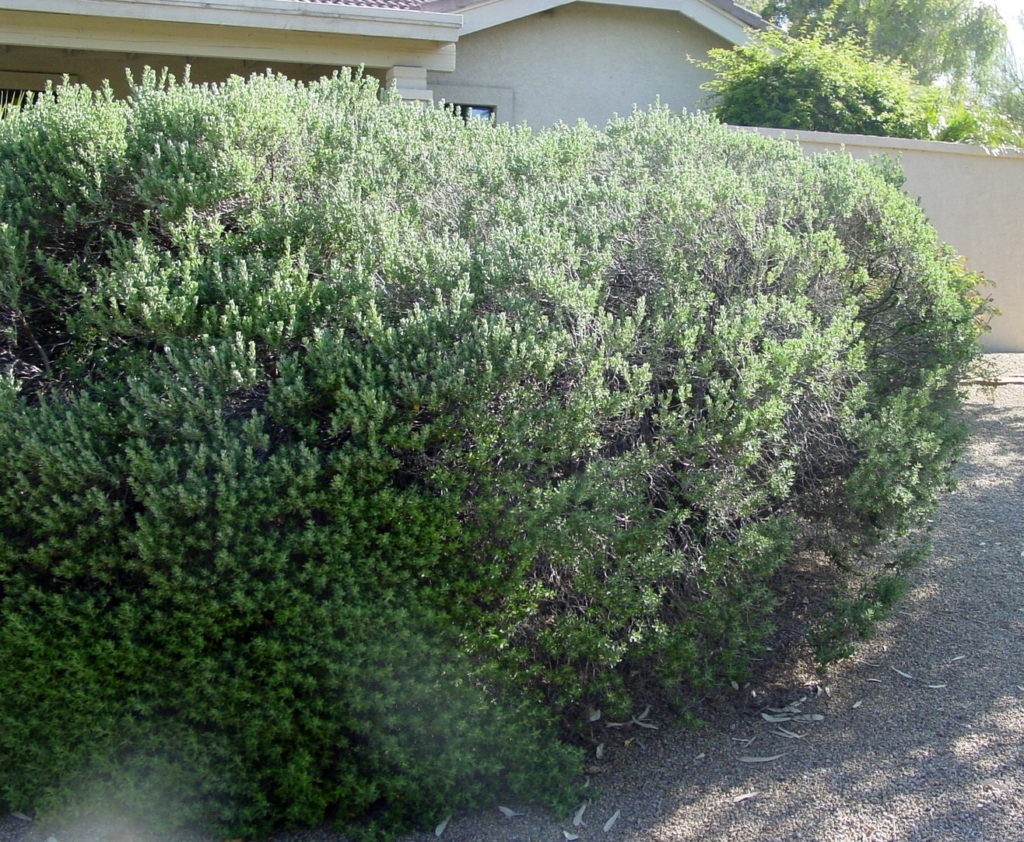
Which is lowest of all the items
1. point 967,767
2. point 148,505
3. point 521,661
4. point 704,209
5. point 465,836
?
point 465,836

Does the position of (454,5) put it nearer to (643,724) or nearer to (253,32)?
(253,32)

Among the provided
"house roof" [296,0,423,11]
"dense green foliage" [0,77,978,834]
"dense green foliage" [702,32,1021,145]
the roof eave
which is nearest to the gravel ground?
"dense green foliage" [0,77,978,834]

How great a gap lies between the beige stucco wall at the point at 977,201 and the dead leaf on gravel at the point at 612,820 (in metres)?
8.23

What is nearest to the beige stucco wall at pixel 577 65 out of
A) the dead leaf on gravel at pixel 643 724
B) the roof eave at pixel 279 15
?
the roof eave at pixel 279 15

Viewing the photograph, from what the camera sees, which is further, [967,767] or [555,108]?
[555,108]

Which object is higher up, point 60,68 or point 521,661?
point 60,68

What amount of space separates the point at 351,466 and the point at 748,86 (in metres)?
9.48

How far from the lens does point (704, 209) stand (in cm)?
469

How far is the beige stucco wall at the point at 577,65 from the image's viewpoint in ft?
40.3

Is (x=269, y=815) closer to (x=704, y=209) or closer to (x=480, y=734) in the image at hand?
(x=480, y=734)

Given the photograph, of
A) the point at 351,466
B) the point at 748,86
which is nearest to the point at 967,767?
the point at 351,466

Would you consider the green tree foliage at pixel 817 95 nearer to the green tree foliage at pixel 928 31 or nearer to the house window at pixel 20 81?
the green tree foliage at pixel 928 31

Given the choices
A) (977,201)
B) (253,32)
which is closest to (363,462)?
(253,32)

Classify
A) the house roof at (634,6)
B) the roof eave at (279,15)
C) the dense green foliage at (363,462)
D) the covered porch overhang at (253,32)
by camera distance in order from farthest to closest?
the house roof at (634,6) < the covered porch overhang at (253,32) < the roof eave at (279,15) < the dense green foliage at (363,462)
